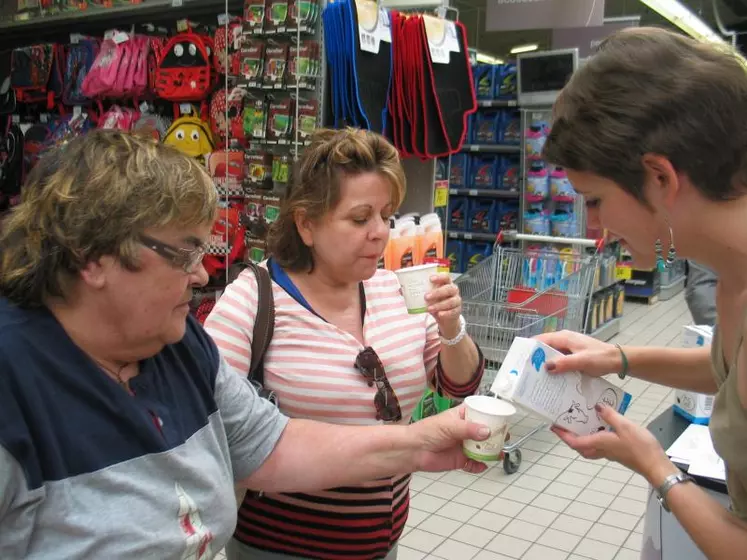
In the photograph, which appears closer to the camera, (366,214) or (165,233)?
(165,233)

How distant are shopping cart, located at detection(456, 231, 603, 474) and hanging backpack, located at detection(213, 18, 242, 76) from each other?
194 cm

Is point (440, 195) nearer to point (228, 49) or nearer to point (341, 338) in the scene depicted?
point (228, 49)

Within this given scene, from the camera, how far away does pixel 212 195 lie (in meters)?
1.37

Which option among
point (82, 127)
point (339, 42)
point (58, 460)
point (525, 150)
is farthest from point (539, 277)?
point (58, 460)

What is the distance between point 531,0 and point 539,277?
3960mm

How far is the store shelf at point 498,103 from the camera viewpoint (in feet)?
27.2

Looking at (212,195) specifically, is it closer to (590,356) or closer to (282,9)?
(590,356)

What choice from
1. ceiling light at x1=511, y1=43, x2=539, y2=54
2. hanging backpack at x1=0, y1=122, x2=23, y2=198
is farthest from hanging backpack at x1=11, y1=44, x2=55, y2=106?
ceiling light at x1=511, y1=43, x2=539, y2=54

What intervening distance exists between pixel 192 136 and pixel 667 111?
398 centimetres

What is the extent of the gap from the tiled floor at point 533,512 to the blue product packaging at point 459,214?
4256 mm

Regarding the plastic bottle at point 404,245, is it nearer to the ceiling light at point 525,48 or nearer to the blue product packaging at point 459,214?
the blue product packaging at point 459,214

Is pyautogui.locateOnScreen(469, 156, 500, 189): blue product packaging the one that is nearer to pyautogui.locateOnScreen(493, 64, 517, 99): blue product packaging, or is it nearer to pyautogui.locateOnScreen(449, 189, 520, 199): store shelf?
pyautogui.locateOnScreen(449, 189, 520, 199): store shelf

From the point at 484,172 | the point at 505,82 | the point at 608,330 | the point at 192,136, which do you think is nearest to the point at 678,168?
the point at 192,136

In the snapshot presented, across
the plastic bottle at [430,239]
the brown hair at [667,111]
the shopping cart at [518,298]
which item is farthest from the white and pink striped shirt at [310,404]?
the shopping cart at [518,298]
